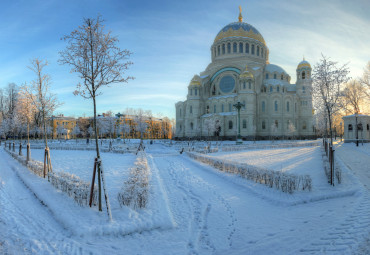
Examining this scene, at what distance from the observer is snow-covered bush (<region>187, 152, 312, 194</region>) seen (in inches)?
304

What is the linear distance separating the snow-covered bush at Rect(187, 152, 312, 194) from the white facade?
31.3m

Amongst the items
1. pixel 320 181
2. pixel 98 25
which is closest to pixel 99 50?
pixel 98 25

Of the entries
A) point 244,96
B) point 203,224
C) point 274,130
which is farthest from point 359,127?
point 203,224

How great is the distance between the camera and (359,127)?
33.8m

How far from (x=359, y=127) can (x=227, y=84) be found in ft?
99.4

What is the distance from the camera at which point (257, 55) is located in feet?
206

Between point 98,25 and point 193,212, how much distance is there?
6082 mm

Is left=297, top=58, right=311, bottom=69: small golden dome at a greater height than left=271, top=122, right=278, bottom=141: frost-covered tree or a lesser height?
greater

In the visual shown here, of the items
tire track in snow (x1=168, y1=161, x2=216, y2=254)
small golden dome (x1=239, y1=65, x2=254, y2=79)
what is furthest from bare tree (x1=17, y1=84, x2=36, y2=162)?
small golden dome (x1=239, y1=65, x2=254, y2=79)

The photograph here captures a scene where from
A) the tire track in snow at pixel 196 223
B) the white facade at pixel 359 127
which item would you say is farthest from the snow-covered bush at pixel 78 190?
the white facade at pixel 359 127

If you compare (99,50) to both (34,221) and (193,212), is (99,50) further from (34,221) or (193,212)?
(193,212)

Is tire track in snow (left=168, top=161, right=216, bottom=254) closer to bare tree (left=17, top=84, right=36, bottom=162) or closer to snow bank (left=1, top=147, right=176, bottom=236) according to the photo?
snow bank (left=1, top=147, right=176, bottom=236)

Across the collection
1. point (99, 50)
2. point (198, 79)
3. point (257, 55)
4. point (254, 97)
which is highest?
point (257, 55)

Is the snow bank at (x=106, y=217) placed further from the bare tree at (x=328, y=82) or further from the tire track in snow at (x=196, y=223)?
the bare tree at (x=328, y=82)
